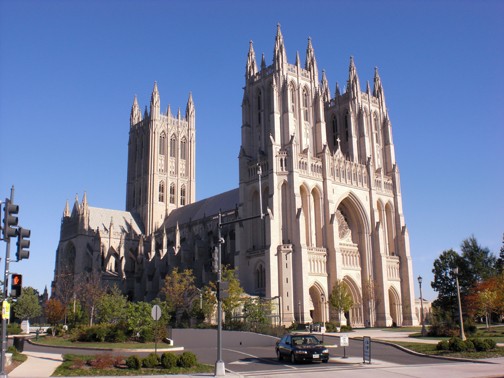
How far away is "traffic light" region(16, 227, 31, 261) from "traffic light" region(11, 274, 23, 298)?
0.95 metres

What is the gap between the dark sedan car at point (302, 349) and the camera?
25219 millimetres

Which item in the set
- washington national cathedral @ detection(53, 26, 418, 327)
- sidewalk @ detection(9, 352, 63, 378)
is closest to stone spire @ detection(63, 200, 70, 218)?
washington national cathedral @ detection(53, 26, 418, 327)

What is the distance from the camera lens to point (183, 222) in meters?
96.6

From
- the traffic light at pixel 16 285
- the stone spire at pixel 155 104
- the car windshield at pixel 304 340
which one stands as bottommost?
the car windshield at pixel 304 340

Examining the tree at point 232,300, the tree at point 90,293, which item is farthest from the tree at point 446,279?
the tree at point 90,293

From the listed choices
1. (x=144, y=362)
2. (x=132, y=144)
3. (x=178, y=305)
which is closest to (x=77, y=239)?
(x=132, y=144)

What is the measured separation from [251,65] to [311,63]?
8.51 meters

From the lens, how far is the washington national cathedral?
6294 cm

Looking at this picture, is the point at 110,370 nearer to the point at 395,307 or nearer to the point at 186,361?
the point at 186,361

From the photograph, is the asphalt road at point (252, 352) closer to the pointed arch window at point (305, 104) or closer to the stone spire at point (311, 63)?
the pointed arch window at point (305, 104)

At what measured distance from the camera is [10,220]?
1884 centimetres

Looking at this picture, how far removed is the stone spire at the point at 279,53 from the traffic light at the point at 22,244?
55.0 meters

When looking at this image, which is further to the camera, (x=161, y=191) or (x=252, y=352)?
(x=161, y=191)

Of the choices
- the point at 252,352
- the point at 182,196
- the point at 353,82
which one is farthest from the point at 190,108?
the point at 252,352
